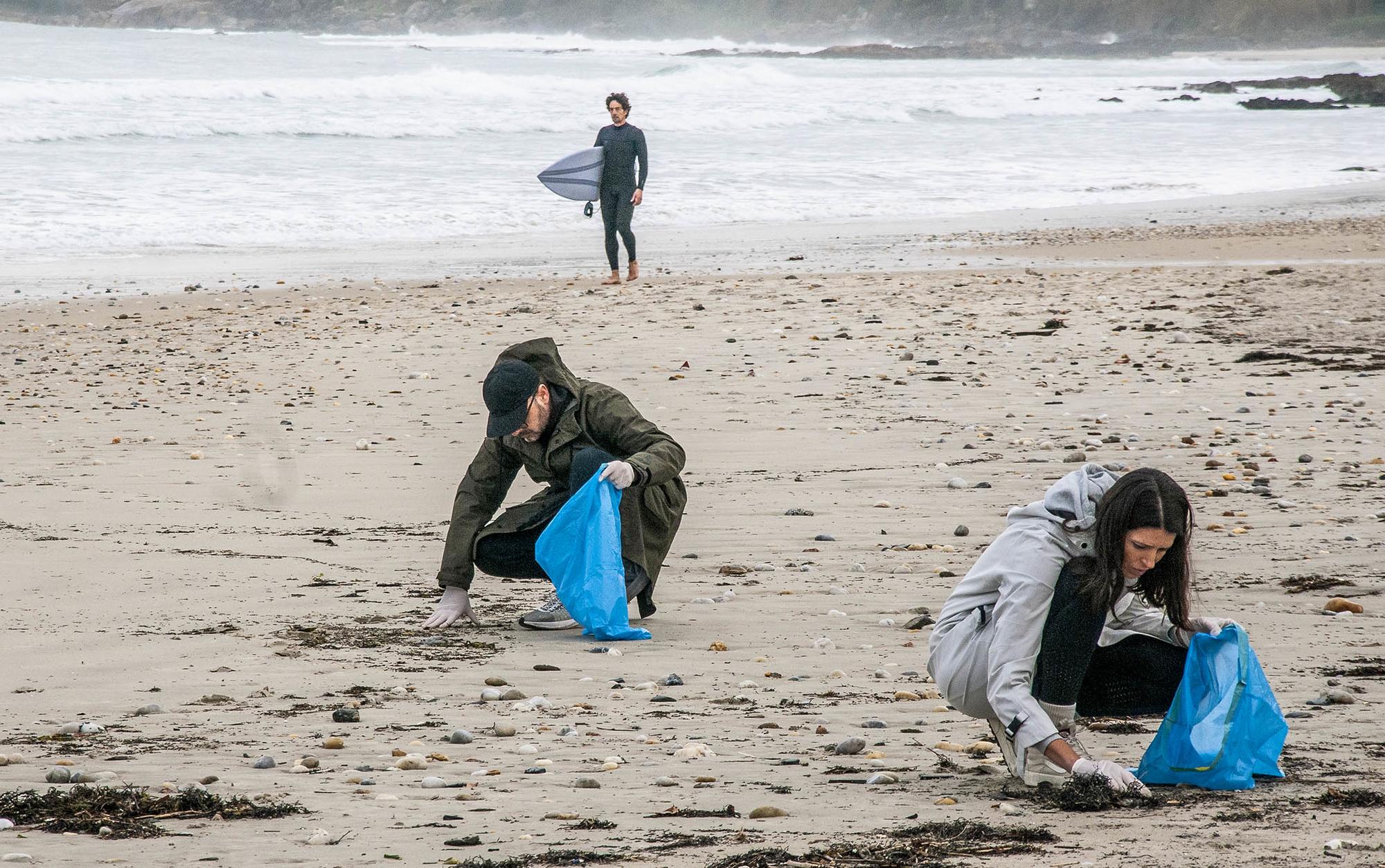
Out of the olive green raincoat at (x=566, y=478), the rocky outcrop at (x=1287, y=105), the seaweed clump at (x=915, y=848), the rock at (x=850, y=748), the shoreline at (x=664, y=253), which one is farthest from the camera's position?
the rocky outcrop at (x=1287, y=105)

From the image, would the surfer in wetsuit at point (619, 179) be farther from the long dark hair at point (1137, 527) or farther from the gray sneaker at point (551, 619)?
the long dark hair at point (1137, 527)

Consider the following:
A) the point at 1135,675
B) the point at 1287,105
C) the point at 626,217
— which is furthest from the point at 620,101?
the point at 1287,105

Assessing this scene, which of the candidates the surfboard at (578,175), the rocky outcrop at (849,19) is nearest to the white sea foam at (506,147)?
the surfboard at (578,175)

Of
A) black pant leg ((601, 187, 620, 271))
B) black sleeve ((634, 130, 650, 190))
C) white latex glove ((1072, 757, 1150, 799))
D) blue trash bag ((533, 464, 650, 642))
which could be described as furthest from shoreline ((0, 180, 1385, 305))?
white latex glove ((1072, 757, 1150, 799))

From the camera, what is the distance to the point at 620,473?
15.6 ft

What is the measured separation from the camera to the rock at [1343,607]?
4.98 meters

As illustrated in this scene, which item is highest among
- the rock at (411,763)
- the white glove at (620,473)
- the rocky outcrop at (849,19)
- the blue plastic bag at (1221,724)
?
the rocky outcrop at (849,19)

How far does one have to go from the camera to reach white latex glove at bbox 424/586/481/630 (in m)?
5.02

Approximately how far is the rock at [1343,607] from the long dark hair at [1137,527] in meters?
1.84

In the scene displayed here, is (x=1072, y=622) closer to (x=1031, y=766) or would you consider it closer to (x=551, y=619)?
(x=1031, y=766)

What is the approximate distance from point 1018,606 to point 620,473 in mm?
1695

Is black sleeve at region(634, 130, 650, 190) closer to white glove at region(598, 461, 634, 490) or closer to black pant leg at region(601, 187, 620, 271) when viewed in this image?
black pant leg at region(601, 187, 620, 271)

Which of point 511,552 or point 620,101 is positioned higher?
point 620,101

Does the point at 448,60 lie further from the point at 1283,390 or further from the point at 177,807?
the point at 177,807
